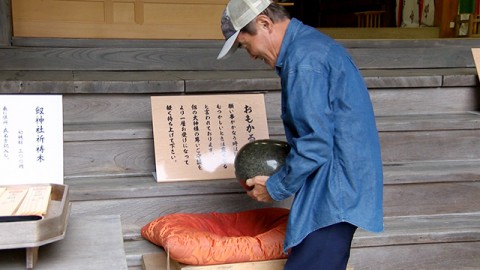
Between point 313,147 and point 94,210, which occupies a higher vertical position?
point 313,147

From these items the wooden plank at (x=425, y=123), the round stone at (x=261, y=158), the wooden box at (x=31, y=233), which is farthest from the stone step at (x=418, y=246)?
the wooden box at (x=31, y=233)

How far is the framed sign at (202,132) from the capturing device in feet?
9.45

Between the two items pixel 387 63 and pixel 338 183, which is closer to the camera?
pixel 338 183

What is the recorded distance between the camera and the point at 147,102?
332cm

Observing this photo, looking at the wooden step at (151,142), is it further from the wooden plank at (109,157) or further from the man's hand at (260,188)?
the man's hand at (260,188)

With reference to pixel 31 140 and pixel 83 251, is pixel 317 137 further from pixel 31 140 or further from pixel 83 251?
pixel 31 140

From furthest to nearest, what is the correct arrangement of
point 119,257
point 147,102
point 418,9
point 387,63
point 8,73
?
point 418,9 → point 387,63 → point 8,73 → point 147,102 → point 119,257

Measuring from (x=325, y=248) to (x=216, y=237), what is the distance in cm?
54

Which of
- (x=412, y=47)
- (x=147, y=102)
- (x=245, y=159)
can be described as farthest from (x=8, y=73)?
(x=412, y=47)

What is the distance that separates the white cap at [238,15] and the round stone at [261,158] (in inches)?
15.2

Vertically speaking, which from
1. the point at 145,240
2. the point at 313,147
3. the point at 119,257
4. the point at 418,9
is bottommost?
the point at 145,240

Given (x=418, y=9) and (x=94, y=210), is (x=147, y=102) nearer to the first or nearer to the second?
(x=94, y=210)

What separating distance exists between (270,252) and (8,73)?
2083 mm

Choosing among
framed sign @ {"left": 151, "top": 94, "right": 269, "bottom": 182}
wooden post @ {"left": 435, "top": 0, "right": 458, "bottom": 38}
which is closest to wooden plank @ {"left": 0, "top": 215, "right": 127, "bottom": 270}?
framed sign @ {"left": 151, "top": 94, "right": 269, "bottom": 182}
